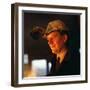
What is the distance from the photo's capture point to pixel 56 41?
2.05 metres

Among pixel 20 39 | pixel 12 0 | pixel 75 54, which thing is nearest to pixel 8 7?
pixel 12 0

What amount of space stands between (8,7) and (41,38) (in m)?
0.30

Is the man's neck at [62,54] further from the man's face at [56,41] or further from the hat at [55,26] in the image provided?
the hat at [55,26]

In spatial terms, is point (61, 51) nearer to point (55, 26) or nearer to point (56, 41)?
point (56, 41)

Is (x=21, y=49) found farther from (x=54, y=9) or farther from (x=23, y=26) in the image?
(x=54, y=9)

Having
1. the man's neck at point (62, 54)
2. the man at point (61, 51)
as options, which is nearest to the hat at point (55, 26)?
the man at point (61, 51)

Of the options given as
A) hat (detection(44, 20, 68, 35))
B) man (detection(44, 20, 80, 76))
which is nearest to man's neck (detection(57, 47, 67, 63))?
man (detection(44, 20, 80, 76))

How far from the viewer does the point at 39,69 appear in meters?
Answer: 1.99

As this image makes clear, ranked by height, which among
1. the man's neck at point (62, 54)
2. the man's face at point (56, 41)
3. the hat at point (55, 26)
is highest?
the hat at point (55, 26)

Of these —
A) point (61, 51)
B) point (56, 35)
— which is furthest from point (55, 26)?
point (61, 51)

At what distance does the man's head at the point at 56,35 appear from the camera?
2.03 m

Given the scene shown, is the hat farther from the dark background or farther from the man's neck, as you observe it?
the man's neck

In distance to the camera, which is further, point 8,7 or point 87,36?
point 87,36

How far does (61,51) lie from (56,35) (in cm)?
12
